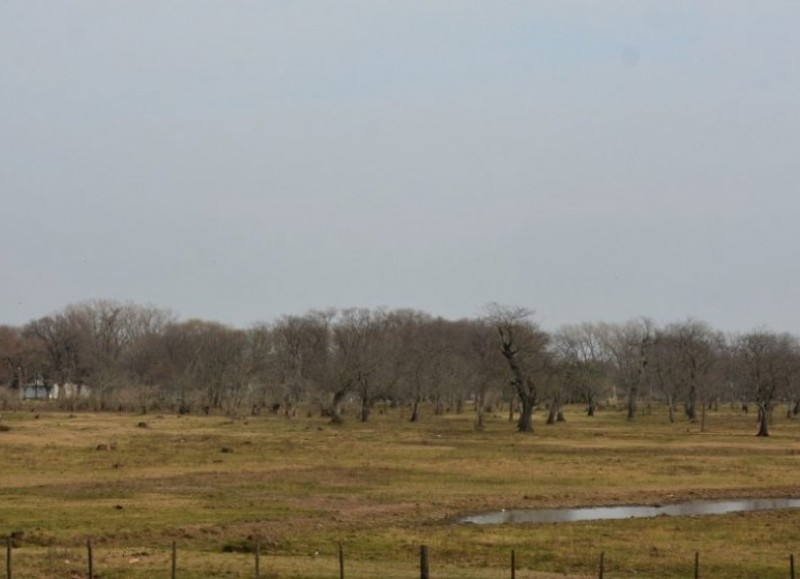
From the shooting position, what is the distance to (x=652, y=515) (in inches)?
1485

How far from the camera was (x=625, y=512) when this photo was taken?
3884 centimetres

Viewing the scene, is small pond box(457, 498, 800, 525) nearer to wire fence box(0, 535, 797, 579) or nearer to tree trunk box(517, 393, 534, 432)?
wire fence box(0, 535, 797, 579)

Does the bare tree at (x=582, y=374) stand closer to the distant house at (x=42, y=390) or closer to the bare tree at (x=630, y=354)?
the bare tree at (x=630, y=354)

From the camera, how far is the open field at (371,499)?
26.0 meters

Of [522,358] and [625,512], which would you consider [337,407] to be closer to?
[522,358]

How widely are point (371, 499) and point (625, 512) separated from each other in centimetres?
956

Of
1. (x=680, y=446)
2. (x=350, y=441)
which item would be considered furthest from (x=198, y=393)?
(x=680, y=446)

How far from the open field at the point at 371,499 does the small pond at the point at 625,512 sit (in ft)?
3.95

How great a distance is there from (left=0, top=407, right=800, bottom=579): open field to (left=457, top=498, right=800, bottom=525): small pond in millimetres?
1205

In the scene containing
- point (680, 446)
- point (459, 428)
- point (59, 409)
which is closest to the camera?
point (680, 446)

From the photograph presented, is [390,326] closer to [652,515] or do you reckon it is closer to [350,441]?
[350,441]

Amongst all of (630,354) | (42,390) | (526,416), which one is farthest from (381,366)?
(42,390)

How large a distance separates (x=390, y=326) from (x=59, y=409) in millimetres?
66667

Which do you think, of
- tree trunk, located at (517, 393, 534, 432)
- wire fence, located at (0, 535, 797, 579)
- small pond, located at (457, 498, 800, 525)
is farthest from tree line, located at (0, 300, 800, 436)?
wire fence, located at (0, 535, 797, 579)
